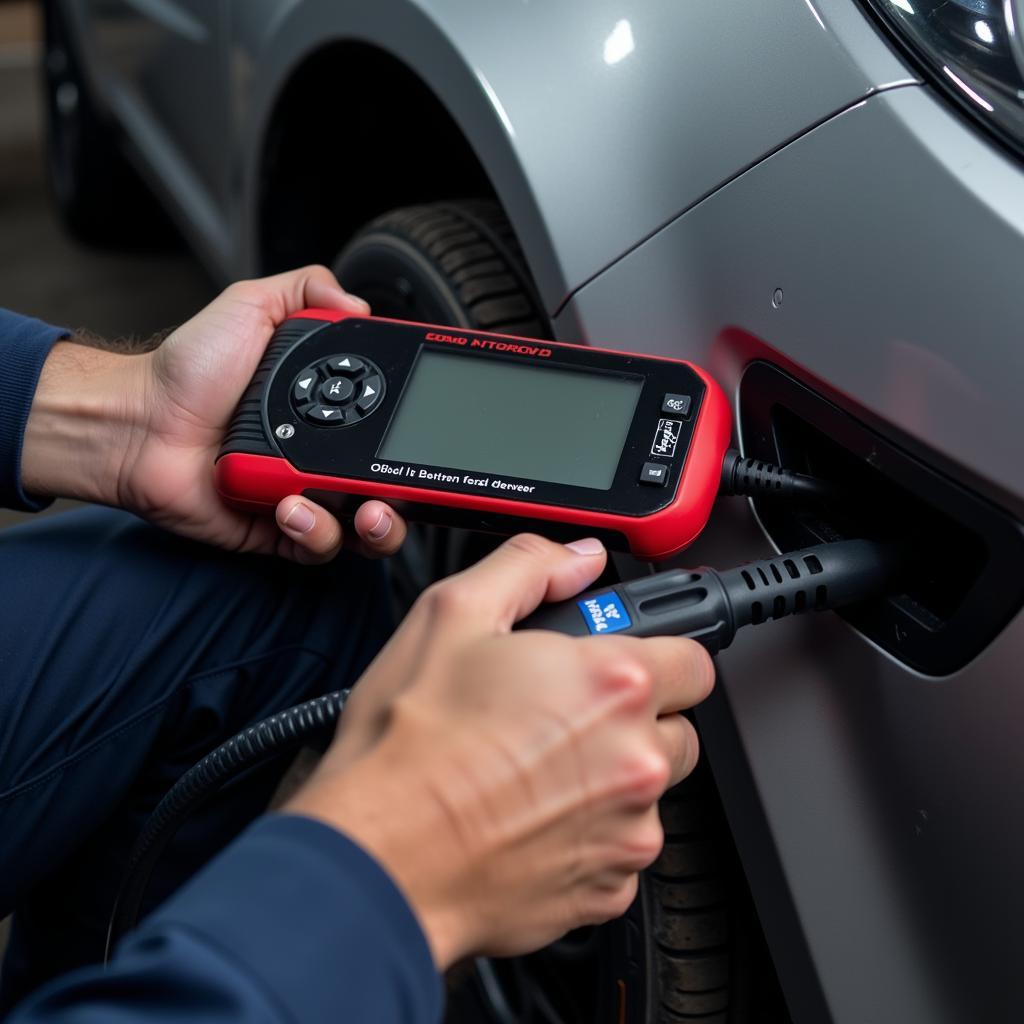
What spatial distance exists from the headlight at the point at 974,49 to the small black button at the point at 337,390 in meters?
0.41

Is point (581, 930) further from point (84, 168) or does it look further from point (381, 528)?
point (84, 168)

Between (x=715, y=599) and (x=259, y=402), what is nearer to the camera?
(x=715, y=599)

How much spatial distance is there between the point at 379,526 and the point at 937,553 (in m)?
0.34

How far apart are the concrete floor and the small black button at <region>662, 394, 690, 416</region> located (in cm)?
132

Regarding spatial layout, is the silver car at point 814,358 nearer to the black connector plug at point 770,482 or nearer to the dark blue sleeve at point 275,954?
the black connector plug at point 770,482

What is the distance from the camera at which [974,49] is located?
634 millimetres


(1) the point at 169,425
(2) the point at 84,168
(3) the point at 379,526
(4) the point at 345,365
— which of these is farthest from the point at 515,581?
(2) the point at 84,168

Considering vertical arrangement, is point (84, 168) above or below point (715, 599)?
below

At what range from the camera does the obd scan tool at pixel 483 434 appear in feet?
2.29

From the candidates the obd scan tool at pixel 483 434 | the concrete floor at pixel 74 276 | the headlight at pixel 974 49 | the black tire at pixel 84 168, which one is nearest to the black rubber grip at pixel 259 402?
the obd scan tool at pixel 483 434

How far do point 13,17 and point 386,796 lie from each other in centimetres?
400

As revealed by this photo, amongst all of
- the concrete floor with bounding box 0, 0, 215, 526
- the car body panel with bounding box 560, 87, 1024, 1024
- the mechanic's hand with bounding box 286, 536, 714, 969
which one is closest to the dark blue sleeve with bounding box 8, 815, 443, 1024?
the mechanic's hand with bounding box 286, 536, 714, 969

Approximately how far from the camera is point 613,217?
2.44 ft

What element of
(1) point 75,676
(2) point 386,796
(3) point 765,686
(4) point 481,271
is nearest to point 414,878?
(2) point 386,796
